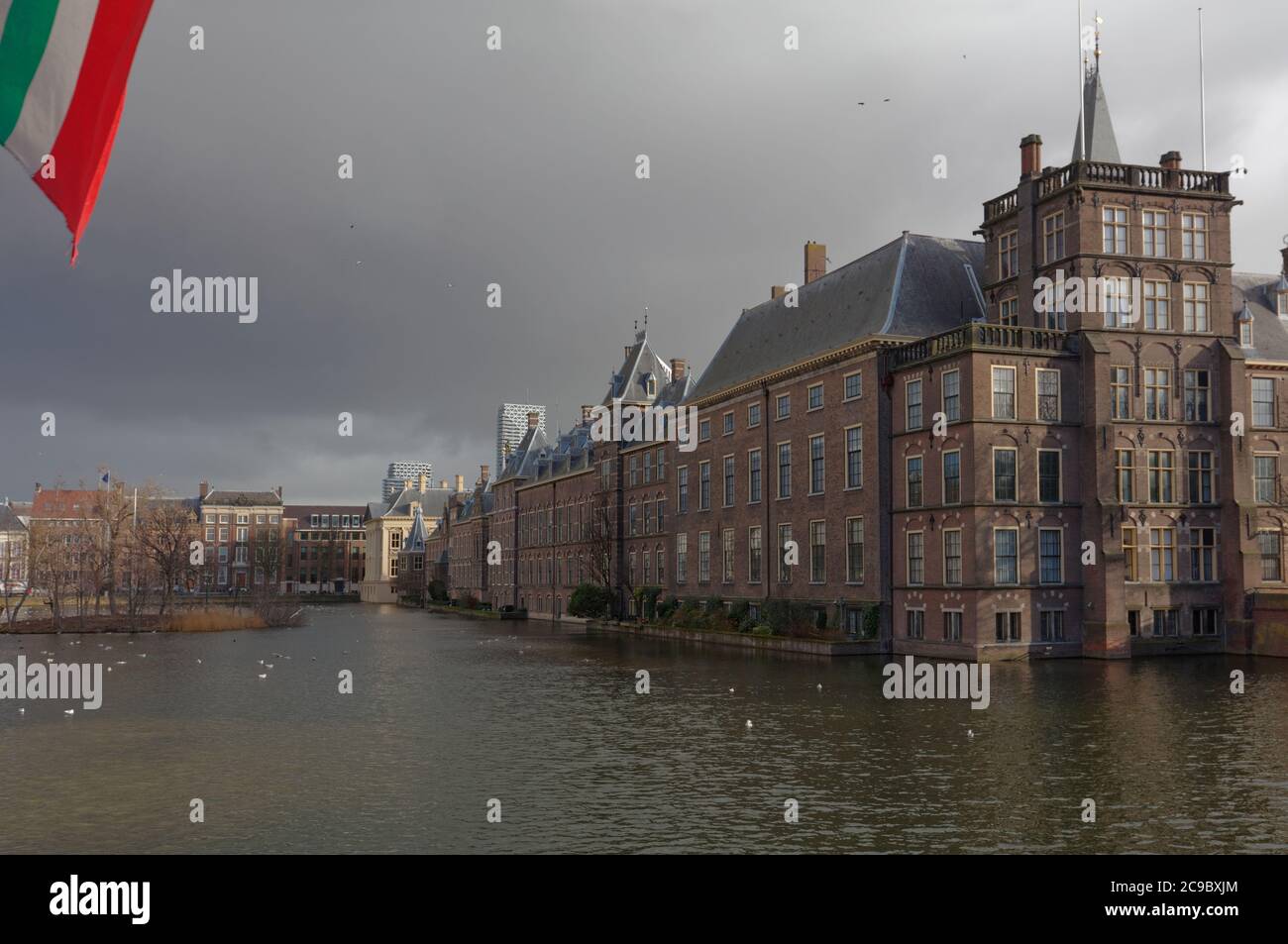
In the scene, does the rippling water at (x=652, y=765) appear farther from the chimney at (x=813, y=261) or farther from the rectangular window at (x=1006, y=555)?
the chimney at (x=813, y=261)

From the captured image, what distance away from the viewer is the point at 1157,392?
151ft

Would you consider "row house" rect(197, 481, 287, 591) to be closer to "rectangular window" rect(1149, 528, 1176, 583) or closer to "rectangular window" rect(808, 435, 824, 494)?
"rectangular window" rect(808, 435, 824, 494)

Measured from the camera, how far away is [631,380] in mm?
88750

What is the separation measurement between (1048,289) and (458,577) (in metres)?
104

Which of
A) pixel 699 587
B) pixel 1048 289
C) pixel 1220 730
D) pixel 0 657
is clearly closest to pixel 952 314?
pixel 1048 289

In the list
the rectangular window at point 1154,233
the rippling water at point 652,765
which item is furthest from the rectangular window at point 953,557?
the rectangular window at point 1154,233

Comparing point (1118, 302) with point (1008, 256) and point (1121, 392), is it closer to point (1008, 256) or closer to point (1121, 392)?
point (1121, 392)

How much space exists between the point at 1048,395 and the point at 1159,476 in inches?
239

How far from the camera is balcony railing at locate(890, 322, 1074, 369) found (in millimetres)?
43156

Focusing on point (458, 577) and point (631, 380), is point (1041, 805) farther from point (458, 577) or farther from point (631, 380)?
point (458, 577)

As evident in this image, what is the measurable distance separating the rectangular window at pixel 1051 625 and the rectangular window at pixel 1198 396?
401 inches

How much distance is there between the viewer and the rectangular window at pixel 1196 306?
46.6 meters

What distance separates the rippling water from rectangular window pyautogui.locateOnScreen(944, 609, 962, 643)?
544 cm

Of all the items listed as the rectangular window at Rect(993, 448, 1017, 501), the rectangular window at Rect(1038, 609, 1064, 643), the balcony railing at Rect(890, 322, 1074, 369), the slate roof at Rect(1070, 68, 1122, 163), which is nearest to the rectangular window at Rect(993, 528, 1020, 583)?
the rectangular window at Rect(993, 448, 1017, 501)
